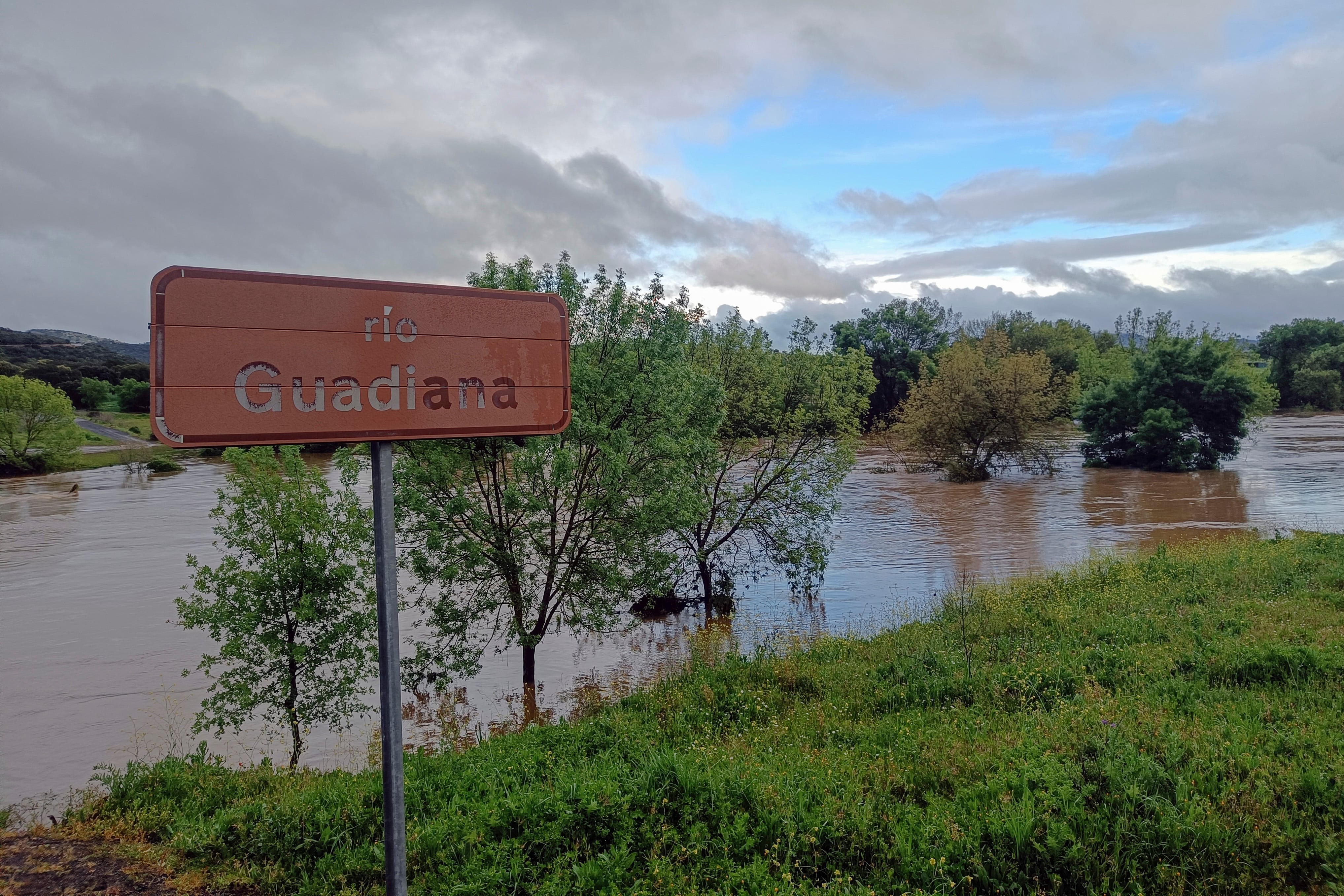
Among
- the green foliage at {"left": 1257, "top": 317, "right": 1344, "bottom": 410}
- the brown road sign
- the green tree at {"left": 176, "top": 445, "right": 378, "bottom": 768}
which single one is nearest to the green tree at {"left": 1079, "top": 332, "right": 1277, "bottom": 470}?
the green tree at {"left": 176, "top": 445, "right": 378, "bottom": 768}

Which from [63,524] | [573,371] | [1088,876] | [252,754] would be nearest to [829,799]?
[1088,876]

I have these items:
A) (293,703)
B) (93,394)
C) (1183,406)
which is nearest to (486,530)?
(293,703)

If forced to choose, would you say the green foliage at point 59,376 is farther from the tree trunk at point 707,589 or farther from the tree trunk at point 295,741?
the tree trunk at point 295,741

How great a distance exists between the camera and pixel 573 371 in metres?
12.8

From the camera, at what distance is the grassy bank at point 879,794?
4473 millimetres

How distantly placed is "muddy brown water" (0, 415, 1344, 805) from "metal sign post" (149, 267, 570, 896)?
8.88m

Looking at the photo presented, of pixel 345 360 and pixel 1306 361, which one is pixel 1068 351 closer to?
pixel 1306 361

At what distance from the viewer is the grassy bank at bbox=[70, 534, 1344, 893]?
4473 mm

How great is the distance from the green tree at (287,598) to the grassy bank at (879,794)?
3096mm

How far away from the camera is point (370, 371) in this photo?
3.51 meters

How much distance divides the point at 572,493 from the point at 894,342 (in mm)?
71893

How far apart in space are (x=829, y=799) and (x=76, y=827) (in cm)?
601

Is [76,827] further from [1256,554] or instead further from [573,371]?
[1256,554]

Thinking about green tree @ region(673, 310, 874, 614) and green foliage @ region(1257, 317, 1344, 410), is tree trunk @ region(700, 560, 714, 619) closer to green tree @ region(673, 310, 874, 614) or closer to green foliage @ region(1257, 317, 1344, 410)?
green tree @ region(673, 310, 874, 614)
